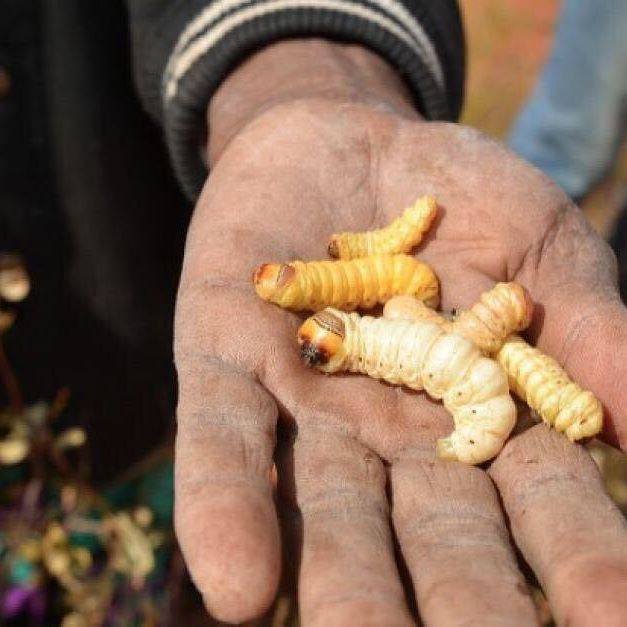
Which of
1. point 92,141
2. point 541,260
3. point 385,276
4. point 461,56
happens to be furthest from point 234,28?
point 541,260

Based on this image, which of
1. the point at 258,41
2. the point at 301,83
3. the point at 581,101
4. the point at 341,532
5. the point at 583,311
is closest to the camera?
the point at 341,532

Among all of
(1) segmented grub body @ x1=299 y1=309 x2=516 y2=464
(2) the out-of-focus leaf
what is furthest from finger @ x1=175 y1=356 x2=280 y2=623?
(2) the out-of-focus leaf

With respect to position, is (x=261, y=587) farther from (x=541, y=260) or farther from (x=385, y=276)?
(x=541, y=260)

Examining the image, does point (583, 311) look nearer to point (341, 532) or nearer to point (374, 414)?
point (374, 414)

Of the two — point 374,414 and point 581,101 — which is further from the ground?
point 374,414

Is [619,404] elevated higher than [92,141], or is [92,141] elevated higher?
[619,404]

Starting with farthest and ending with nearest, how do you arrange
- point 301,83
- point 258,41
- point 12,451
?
point 258,41 → point 301,83 → point 12,451

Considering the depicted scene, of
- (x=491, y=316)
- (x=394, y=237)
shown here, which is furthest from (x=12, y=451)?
(x=491, y=316)
